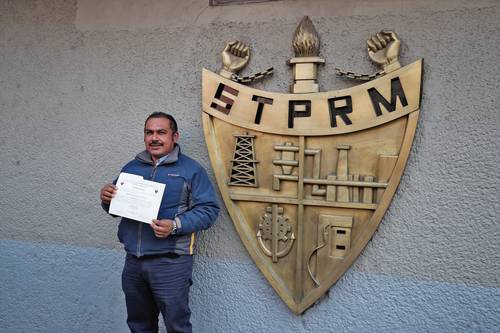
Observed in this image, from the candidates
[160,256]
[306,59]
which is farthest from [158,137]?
[306,59]

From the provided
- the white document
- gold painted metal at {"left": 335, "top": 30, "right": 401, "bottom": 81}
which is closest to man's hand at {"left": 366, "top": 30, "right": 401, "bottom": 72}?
gold painted metal at {"left": 335, "top": 30, "right": 401, "bottom": 81}

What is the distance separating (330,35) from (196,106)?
817mm

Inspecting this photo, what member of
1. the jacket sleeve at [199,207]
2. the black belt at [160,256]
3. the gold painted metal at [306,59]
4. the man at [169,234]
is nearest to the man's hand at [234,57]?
the gold painted metal at [306,59]

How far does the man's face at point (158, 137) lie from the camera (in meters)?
2.08

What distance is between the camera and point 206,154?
2.37m

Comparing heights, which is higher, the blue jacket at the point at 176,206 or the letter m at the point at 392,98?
the letter m at the point at 392,98

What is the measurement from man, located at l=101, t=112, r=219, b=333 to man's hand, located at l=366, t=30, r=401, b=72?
1037 millimetres

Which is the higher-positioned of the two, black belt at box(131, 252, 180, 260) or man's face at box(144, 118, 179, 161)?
man's face at box(144, 118, 179, 161)

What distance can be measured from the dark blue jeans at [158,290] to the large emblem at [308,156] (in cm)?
40

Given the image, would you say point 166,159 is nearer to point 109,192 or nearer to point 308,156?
point 109,192

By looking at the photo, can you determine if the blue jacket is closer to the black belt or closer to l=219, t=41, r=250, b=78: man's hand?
the black belt

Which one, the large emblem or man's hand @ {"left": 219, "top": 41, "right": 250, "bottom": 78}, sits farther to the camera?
man's hand @ {"left": 219, "top": 41, "right": 250, "bottom": 78}

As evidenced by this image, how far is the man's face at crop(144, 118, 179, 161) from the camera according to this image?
2.08 metres

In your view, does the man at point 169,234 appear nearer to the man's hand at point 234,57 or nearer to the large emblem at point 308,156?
the large emblem at point 308,156
